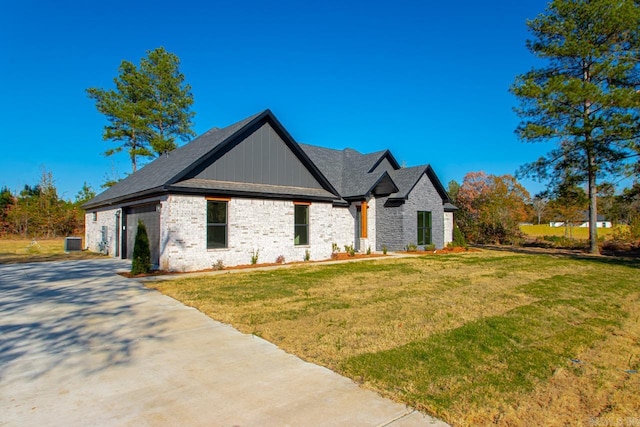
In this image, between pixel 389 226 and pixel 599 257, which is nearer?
pixel 599 257

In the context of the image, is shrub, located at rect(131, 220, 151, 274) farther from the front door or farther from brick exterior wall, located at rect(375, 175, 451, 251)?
brick exterior wall, located at rect(375, 175, 451, 251)

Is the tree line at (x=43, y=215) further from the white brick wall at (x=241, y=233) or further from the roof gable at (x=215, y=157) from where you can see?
the white brick wall at (x=241, y=233)

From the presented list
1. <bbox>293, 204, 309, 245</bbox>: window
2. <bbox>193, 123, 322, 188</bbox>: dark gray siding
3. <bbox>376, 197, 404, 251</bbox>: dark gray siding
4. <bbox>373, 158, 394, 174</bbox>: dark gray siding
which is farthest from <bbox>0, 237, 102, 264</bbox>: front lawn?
<bbox>373, 158, 394, 174</bbox>: dark gray siding

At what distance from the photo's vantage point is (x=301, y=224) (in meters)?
16.2

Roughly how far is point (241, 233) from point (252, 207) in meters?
1.12

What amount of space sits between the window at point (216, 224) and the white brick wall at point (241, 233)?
20cm

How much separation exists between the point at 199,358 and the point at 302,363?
4.35 ft

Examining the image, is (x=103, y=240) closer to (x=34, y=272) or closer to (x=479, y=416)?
(x=34, y=272)

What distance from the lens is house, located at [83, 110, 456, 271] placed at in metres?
12.9

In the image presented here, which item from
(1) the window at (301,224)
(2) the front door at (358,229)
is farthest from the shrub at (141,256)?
(2) the front door at (358,229)

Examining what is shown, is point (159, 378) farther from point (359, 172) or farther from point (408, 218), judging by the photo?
point (359, 172)

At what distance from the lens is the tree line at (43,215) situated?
32.2 m

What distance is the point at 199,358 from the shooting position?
4.57 metres

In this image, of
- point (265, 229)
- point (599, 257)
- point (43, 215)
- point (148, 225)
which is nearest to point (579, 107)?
point (599, 257)
